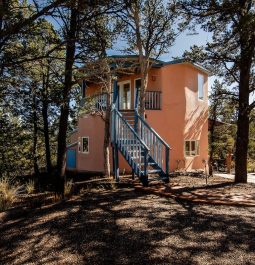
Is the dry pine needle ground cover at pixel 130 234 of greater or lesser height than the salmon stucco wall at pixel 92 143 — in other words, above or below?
below

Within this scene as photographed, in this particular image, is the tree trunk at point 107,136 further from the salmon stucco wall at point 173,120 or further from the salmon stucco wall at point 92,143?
the salmon stucco wall at point 92,143

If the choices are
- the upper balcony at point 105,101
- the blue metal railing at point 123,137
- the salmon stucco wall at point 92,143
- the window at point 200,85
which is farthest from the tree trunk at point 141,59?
the window at point 200,85

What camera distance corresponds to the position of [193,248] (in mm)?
4645

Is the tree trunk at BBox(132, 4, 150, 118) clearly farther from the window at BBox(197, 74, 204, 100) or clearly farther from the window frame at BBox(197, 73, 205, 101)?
the window at BBox(197, 74, 204, 100)

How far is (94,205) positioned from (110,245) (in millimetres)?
2348

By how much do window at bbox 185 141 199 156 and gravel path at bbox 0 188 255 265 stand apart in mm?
9363

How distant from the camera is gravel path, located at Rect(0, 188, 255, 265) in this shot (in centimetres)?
445

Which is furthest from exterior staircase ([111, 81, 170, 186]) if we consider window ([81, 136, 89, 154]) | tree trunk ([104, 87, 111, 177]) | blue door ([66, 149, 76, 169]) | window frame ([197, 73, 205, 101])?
blue door ([66, 149, 76, 169])

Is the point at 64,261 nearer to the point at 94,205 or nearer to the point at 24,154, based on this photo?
the point at 94,205

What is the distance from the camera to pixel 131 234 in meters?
5.22

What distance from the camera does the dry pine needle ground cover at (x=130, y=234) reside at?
4.45 m

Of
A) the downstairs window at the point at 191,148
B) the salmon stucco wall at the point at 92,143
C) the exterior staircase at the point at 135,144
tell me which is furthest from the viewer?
the downstairs window at the point at 191,148

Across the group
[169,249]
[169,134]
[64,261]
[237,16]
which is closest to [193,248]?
[169,249]

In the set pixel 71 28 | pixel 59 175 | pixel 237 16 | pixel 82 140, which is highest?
pixel 237 16
